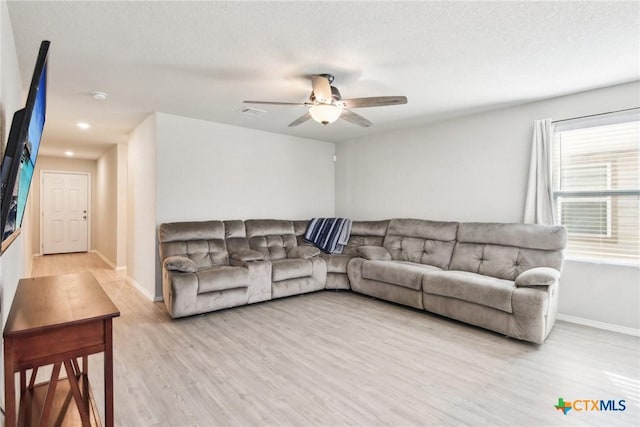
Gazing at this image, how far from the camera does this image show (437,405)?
2.03 meters

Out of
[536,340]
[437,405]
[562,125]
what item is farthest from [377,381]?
[562,125]

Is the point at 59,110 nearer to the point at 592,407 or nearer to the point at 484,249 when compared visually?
the point at 484,249

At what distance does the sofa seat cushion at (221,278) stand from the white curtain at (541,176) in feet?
11.1

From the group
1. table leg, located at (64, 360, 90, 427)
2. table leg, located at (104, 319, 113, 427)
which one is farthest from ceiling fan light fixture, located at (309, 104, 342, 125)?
table leg, located at (64, 360, 90, 427)

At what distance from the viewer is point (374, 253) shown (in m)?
4.52

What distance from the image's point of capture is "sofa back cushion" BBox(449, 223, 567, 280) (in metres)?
3.35

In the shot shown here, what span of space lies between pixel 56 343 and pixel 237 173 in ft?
12.1

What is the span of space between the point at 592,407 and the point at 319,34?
2965 millimetres

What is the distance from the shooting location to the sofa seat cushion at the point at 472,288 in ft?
10.00

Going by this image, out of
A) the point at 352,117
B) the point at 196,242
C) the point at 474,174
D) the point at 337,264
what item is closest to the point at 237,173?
the point at 196,242

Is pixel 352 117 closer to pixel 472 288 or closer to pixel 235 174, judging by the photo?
pixel 472 288

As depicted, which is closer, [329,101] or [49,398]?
[49,398]

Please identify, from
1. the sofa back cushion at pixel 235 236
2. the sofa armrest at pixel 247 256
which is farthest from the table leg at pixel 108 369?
the sofa back cushion at pixel 235 236

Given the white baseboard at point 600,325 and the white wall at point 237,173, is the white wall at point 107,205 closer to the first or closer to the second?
the white wall at point 237,173
